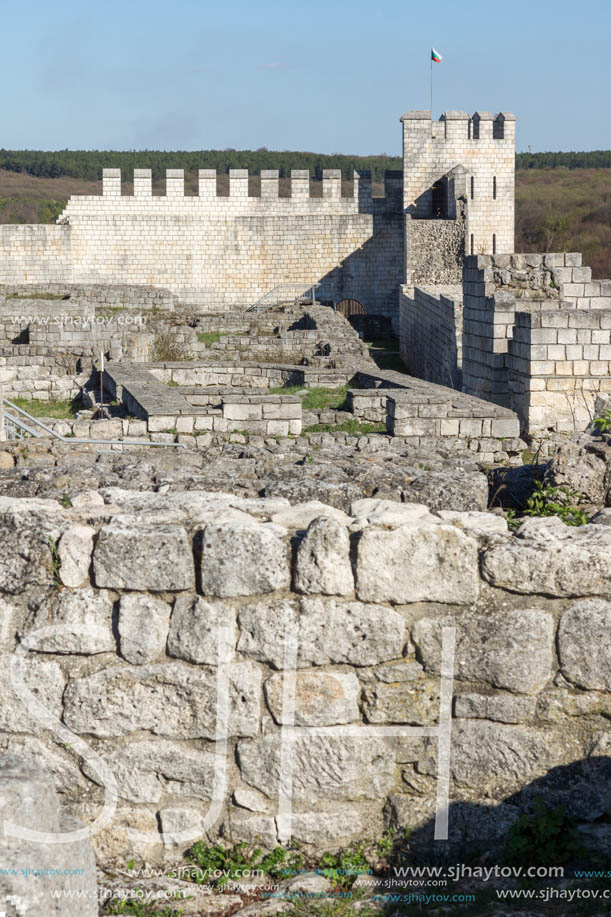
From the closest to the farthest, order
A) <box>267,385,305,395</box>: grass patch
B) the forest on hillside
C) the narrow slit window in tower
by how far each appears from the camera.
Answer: <box>267,385,305,395</box>: grass patch, the narrow slit window in tower, the forest on hillside

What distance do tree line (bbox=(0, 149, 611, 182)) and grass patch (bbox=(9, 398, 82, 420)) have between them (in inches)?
2744

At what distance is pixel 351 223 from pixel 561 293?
19.8 meters

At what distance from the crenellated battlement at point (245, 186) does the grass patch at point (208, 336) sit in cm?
975

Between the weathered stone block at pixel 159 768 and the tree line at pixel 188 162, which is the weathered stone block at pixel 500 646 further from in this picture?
the tree line at pixel 188 162

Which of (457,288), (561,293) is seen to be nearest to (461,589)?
(561,293)

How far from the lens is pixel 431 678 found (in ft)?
10.2

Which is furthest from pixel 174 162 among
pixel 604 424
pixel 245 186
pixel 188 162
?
pixel 604 424

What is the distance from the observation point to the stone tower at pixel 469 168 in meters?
32.0

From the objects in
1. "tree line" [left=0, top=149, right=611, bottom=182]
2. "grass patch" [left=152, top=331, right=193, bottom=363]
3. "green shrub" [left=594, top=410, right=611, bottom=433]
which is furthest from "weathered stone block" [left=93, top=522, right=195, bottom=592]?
"tree line" [left=0, top=149, right=611, bottom=182]

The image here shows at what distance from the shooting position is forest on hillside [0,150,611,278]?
52.3 meters

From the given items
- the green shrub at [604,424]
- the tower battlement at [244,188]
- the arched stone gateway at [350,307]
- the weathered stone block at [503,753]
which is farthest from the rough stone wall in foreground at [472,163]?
the weathered stone block at [503,753]

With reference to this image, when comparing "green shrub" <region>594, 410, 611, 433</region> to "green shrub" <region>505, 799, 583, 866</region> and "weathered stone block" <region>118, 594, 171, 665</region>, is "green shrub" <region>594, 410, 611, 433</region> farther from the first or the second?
"weathered stone block" <region>118, 594, 171, 665</region>

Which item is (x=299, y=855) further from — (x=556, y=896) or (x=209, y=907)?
(x=556, y=896)

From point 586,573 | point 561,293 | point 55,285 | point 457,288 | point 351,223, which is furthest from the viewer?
point 351,223
